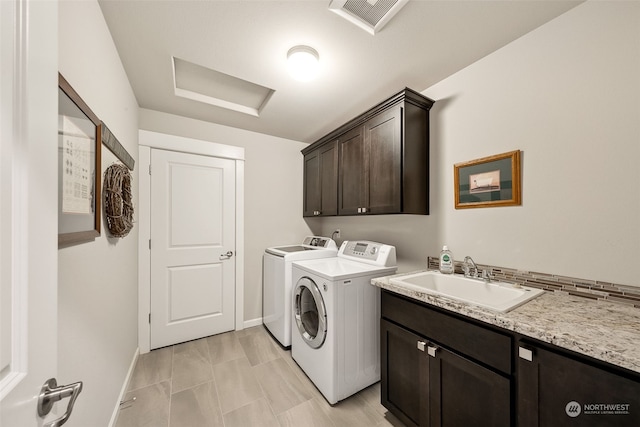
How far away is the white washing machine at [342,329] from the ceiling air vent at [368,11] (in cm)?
154

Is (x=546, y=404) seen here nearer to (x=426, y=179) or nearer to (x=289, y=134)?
(x=426, y=179)

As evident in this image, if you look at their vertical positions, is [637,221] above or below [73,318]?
above

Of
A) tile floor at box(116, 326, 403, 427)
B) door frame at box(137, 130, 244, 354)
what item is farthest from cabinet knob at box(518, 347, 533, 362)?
door frame at box(137, 130, 244, 354)

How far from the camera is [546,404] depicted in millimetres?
870

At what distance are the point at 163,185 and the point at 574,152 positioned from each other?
3.13 m

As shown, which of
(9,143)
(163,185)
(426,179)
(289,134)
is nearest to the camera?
(9,143)

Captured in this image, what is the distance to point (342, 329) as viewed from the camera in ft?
5.43

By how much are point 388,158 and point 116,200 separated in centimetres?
185

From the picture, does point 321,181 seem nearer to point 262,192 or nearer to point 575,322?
point 262,192

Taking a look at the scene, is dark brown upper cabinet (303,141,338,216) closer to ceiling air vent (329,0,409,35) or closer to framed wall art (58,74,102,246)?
ceiling air vent (329,0,409,35)

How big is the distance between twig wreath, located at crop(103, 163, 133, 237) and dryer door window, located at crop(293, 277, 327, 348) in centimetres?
130

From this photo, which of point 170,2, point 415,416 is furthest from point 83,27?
point 415,416

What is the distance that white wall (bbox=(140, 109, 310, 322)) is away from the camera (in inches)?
108

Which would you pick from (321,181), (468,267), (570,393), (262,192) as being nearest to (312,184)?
(321,181)
